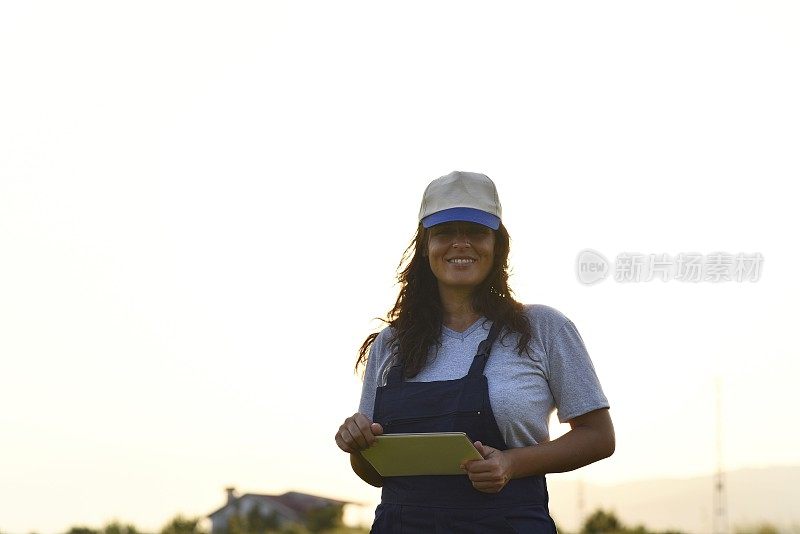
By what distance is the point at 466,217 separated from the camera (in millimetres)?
3748

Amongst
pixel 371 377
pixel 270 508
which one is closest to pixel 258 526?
pixel 270 508

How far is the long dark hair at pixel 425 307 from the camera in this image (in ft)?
12.3

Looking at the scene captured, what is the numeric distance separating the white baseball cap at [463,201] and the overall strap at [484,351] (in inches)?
13.7

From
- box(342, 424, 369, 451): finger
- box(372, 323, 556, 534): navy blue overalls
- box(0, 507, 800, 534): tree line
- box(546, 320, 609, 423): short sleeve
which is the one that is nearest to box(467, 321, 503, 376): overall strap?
box(372, 323, 556, 534): navy blue overalls

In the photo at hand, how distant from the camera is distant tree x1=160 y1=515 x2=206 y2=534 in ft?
31.7

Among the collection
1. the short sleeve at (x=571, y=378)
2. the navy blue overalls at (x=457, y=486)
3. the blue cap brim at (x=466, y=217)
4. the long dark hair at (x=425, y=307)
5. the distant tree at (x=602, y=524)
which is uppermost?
the blue cap brim at (x=466, y=217)

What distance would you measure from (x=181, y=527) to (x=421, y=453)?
6.76 m

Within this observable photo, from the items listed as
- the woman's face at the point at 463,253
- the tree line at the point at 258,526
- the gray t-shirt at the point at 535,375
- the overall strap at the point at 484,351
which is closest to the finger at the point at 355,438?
the gray t-shirt at the point at 535,375

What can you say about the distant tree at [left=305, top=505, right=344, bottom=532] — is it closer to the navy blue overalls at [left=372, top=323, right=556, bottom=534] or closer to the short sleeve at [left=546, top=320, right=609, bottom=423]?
the navy blue overalls at [left=372, top=323, right=556, bottom=534]

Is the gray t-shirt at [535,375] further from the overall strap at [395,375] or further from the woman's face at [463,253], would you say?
the woman's face at [463,253]

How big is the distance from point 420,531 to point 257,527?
6.80 metres

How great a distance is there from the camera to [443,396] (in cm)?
360

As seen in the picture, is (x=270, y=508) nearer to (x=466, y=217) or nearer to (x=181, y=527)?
(x=181, y=527)

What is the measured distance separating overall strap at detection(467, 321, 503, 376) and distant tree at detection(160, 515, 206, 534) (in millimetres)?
6675
